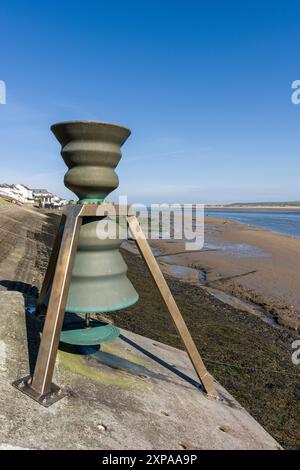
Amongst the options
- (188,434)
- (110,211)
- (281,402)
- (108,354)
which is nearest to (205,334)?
(281,402)

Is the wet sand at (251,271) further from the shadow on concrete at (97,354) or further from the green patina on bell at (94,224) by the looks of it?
the green patina on bell at (94,224)

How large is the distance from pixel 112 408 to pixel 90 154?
273 centimetres

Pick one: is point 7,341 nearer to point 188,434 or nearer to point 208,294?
point 188,434

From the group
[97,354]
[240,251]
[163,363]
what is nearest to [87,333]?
[97,354]

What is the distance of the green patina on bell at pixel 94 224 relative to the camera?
3.48 m

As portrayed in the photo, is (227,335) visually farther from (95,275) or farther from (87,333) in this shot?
(95,275)

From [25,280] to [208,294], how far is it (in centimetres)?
733

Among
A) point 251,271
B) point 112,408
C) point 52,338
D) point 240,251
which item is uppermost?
point 52,338

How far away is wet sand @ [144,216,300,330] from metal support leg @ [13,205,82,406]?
9.58m

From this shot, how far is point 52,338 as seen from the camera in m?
3.11

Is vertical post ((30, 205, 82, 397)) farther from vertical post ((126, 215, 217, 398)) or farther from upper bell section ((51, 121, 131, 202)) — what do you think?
vertical post ((126, 215, 217, 398))

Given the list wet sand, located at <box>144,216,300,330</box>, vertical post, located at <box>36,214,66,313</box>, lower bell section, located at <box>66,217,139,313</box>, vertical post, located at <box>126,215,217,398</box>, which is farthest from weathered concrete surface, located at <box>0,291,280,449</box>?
wet sand, located at <box>144,216,300,330</box>

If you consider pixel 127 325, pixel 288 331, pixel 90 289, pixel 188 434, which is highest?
pixel 90 289
